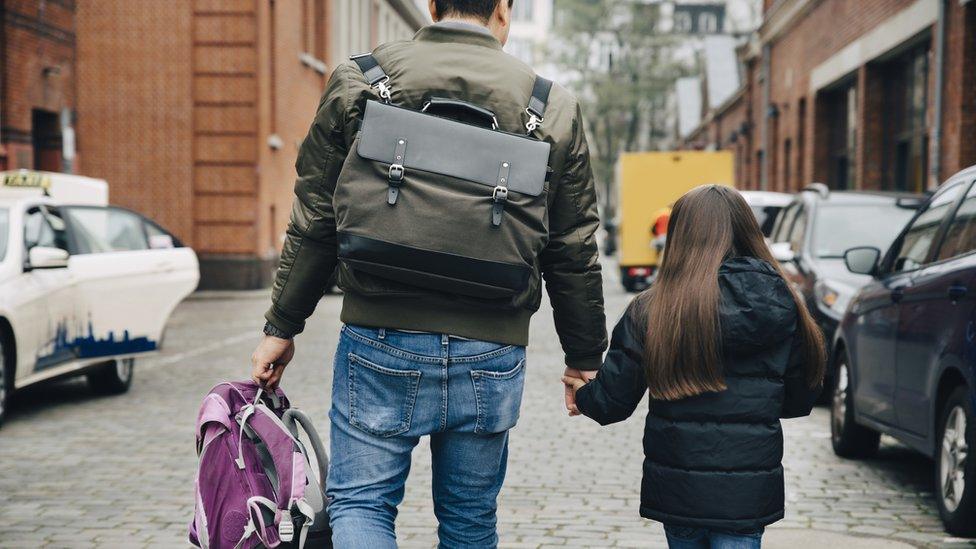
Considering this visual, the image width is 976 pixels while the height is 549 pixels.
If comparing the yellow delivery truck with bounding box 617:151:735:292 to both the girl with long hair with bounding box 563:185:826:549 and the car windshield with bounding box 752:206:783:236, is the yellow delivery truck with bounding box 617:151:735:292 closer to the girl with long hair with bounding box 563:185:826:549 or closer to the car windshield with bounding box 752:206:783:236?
the car windshield with bounding box 752:206:783:236

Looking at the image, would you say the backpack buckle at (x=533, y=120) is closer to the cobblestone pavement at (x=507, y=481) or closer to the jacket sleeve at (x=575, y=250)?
the jacket sleeve at (x=575, y=250)

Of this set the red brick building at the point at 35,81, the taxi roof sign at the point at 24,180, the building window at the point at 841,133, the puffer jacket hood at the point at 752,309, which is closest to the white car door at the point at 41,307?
the taxi roof sign at the point at 24,180

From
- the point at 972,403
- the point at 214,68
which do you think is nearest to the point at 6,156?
the point at 214,68

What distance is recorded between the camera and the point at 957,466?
18.4ft

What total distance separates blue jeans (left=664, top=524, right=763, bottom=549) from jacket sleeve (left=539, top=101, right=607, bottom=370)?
63cm

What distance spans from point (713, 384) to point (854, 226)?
7.92 metres

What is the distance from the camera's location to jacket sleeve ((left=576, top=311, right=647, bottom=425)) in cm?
335

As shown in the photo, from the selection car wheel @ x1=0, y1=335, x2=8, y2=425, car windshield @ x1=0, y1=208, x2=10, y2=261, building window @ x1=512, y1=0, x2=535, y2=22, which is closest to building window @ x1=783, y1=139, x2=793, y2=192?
car windshield @ x1=0, y1=208, x2=10, y2=261

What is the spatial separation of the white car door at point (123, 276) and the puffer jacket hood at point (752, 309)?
6.98m

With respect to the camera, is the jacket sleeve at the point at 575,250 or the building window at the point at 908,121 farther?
the building window at the point at 908,121

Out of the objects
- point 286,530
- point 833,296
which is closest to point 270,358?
point 286,530

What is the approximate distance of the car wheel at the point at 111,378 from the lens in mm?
10164

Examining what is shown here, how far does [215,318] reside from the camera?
18156 millimetres

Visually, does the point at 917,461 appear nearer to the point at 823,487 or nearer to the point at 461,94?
the point at 823,487
